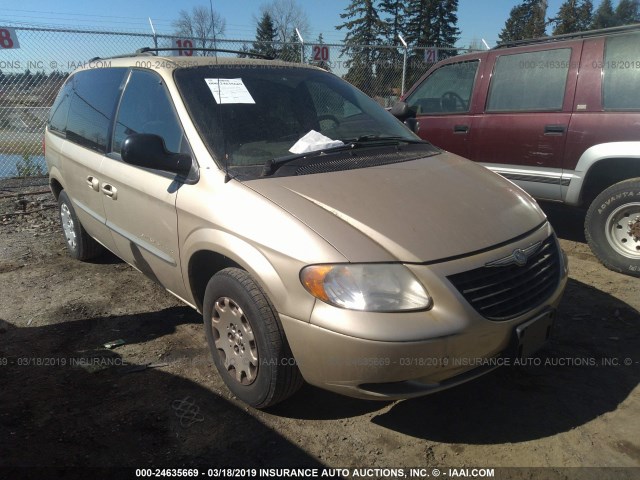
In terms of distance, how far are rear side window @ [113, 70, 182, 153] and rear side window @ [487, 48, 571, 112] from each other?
3701 mm

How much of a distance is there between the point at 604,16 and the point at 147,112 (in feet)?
138

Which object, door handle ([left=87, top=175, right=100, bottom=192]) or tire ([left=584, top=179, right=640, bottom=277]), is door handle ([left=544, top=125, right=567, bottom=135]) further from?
door handle ([left=87, top=175, right=100, bottom=192])

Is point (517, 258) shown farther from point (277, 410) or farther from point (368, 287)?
point (277, 410)

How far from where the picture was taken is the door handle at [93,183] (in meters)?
3.74

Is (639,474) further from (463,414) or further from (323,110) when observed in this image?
(323,110)

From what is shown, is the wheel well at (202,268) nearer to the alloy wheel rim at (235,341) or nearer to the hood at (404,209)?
the alloy wheel rim at (235,341)

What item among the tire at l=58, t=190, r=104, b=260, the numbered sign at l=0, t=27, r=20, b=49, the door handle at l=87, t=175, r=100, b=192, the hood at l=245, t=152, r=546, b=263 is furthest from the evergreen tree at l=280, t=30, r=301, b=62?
the hood at l=245, t=152, r=546, b=263

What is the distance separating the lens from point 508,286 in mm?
2328

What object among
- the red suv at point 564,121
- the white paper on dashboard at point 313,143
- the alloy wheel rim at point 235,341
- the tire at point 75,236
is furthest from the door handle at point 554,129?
the tire at point 75,236

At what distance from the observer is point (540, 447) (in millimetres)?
2359

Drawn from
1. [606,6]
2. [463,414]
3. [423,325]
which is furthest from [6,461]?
[606,6]

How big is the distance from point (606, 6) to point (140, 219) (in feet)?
154

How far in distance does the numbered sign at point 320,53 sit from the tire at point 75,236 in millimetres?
7651

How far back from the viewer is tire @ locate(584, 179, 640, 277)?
14.1 ft
